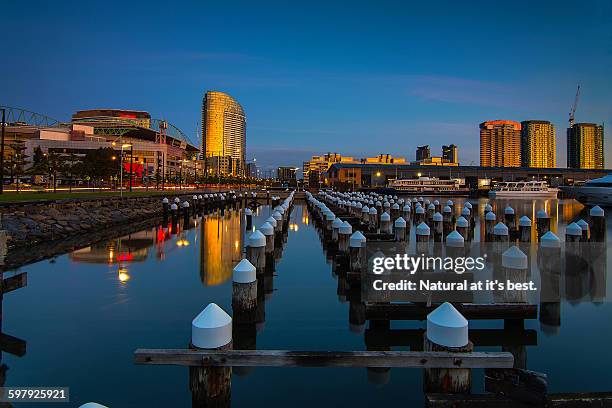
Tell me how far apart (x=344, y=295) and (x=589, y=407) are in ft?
28.1

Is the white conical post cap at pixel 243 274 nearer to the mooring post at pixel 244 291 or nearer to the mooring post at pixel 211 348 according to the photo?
the mooring post at pixel 244 291

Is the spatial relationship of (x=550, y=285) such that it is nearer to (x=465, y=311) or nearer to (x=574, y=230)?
(x=574, y=230)

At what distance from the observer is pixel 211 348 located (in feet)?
16.0

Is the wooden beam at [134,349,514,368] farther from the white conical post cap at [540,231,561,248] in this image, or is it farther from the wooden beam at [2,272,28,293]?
the white conical post cap at [540,231,561,248]

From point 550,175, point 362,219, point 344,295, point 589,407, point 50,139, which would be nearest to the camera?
point 589,407

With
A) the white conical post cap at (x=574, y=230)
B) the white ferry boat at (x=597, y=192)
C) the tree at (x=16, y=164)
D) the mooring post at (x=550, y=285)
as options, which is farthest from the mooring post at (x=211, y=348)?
the white ferry boat at (x=597, y=192)

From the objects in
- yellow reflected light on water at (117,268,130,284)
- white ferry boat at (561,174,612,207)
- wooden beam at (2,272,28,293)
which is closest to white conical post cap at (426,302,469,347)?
wooden beam at (2,272,28,293)

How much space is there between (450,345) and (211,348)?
2.85 m

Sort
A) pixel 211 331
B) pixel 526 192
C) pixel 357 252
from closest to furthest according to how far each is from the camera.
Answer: pixel 211 331 → pixel 357 252 → pixel 526 192

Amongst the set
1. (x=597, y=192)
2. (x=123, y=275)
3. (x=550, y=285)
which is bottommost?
(x=123, y=275)

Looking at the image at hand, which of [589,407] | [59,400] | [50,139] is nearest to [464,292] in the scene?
[589,407]

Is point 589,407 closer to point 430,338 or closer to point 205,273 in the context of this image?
point 430,338

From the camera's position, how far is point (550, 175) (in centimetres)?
14750

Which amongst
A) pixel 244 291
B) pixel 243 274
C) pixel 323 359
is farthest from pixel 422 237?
pixel 323 359
